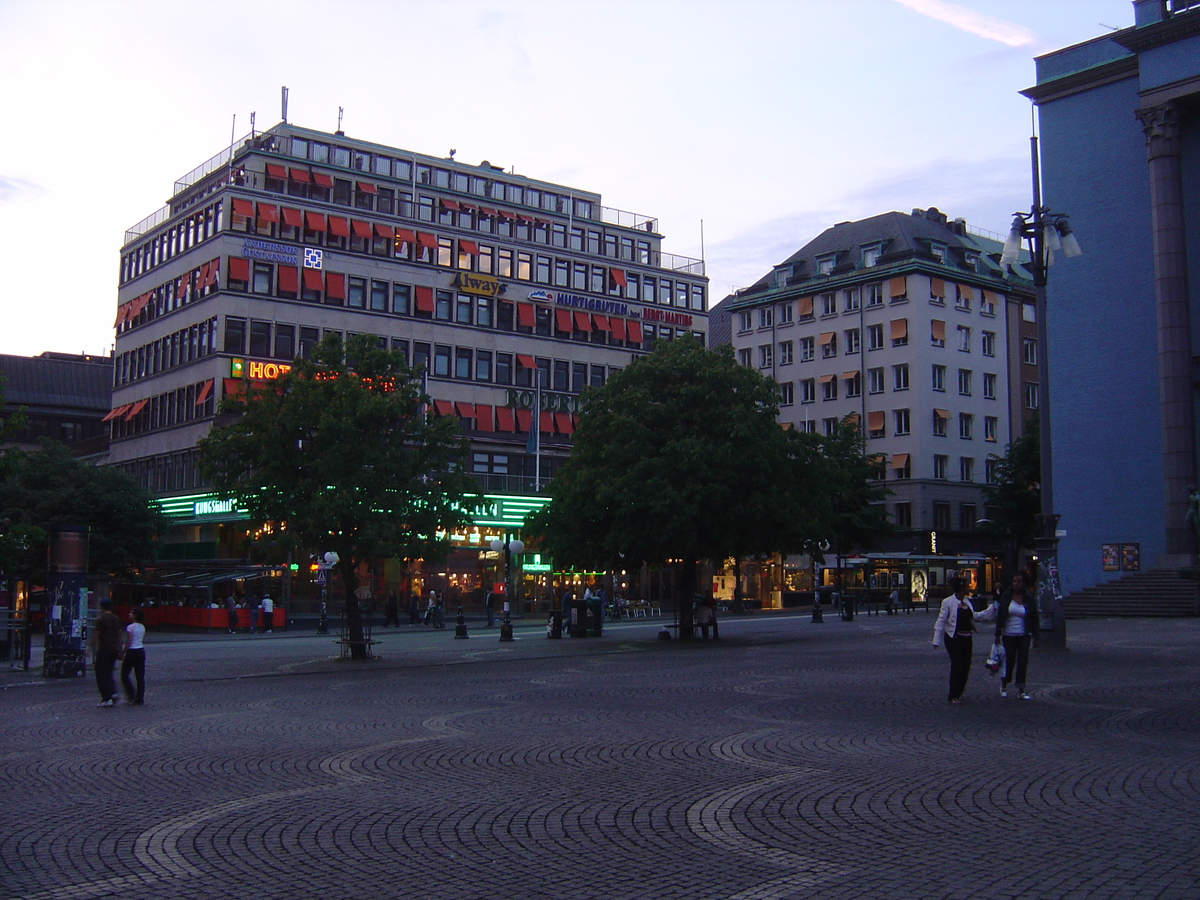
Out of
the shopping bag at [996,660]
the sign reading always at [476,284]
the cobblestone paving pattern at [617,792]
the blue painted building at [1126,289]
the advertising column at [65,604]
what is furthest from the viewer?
the sign reading always at [476,284]

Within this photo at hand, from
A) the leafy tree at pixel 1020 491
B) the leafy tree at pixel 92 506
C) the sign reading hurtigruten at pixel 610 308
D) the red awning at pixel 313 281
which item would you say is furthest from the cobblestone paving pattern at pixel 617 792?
the sign reading hurtigruten at pixel 610 308

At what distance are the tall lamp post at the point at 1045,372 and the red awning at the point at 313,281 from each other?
137ft

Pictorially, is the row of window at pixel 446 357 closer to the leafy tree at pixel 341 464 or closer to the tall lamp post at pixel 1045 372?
the leafy tree at pixel 341 464

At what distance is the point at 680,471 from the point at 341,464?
956cm

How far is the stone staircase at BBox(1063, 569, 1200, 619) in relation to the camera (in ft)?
138

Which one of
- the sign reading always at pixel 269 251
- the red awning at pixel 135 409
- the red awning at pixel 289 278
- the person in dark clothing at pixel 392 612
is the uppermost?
the sign reading always at pixel 269 251

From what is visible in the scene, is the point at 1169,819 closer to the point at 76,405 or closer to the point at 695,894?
the point at 695,894

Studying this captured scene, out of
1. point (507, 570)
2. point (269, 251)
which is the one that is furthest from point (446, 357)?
point (507, 570)

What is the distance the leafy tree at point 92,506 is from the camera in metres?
54.7

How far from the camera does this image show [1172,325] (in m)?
45.5

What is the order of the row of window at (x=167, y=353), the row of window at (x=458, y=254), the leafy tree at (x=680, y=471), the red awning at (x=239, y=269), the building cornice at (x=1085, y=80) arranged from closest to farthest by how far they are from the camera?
the leafy tree at (x=680, y=471) < the building cornice at (x=1085, y=80) < the red awning at (x=239, y=269) < the row of window at (x=167, y=353) < the row of window at (x=458, y=254)

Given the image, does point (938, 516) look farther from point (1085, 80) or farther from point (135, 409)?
point (135, 409)

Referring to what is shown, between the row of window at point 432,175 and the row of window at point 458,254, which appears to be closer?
the row of window at point 458,254

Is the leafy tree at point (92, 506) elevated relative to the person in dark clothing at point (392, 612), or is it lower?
elevated
